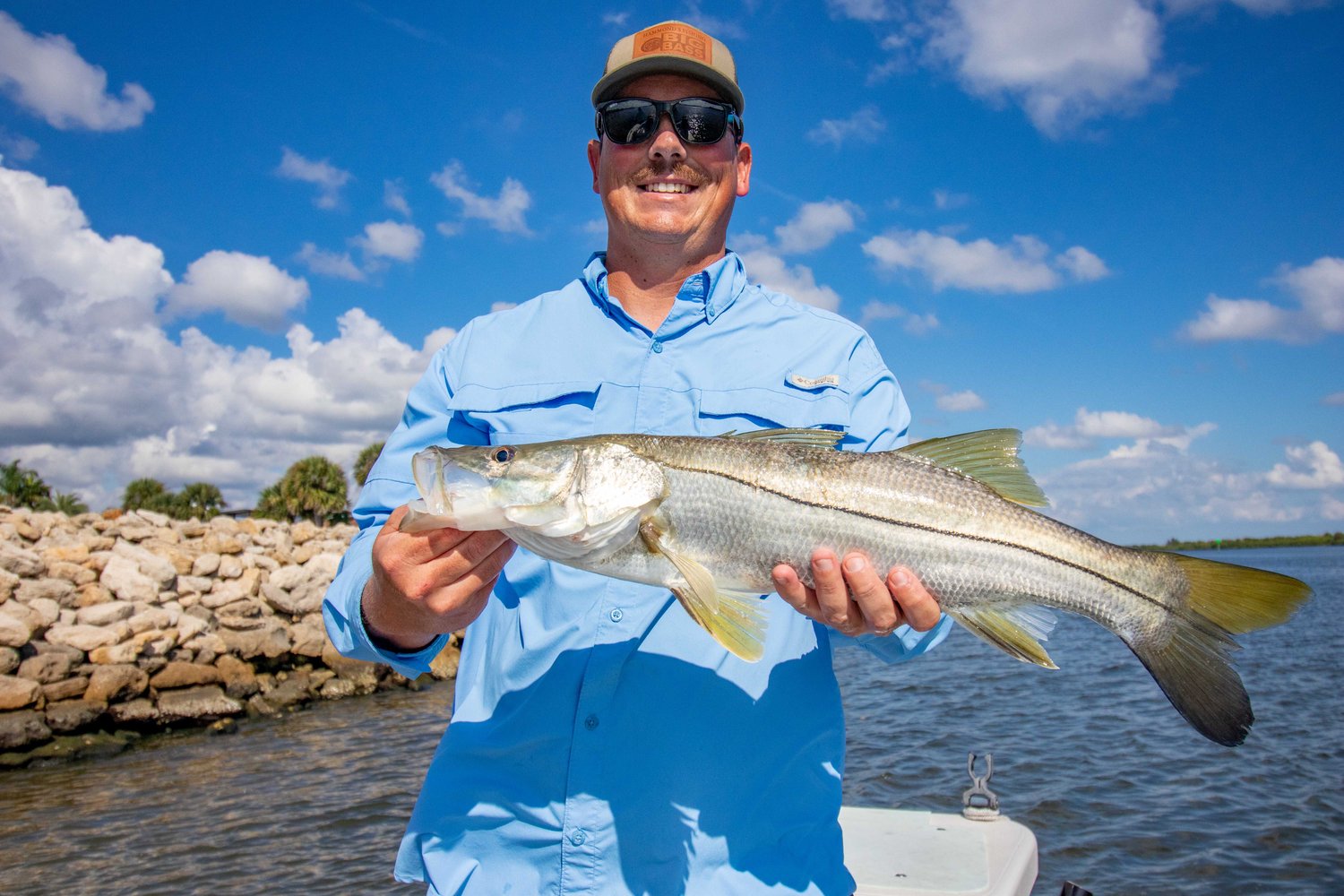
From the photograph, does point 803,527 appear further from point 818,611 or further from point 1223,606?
point 1223,606

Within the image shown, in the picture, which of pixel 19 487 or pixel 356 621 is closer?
pixel 356 621

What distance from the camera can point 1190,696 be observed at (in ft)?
9.06

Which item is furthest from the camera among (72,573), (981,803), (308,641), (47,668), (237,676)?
(308,641)

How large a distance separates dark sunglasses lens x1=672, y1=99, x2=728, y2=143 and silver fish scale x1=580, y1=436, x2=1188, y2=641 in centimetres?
128

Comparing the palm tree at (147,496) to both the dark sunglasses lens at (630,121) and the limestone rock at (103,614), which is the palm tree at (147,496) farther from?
the dark sunglasses lens at (630,121)

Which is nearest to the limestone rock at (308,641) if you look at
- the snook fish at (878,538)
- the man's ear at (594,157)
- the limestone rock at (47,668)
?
the limestone rock at (47,668)

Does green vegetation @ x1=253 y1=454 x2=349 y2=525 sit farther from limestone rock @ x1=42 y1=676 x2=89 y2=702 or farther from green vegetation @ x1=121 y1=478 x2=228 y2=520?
limestone rock @ x1=42 y1=676 x2=89 y2=702

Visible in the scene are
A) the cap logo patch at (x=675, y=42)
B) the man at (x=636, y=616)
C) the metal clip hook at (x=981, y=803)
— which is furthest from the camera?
the metal clip hook at (x=981, y=803)

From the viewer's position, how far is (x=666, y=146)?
3375 mm

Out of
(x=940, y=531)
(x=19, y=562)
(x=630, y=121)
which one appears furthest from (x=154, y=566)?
(x=940, y=531)

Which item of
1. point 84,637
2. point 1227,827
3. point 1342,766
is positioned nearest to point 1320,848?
point 1227,827

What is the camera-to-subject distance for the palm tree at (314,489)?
2012 inches

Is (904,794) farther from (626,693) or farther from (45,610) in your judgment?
(45,610)

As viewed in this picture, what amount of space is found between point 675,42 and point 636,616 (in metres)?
2.26
